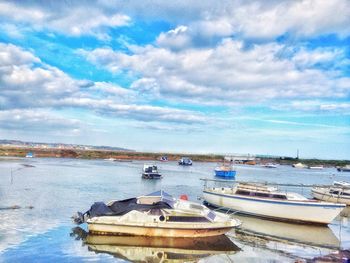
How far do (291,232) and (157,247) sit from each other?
11.4m

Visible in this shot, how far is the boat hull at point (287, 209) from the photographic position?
32.4 m

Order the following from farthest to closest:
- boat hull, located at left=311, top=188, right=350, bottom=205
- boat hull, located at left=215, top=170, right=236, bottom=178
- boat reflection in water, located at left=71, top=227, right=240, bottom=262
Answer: boat hull, located at left=215, top=170, right=236, bottom=178
boat hull, located at left=311, top=188, right=350, bottom=205
boat reflection in water, located at left=71, top=227, right=240, bottom=262

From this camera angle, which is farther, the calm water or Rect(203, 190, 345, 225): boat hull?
Rect(203, 190, 345, 225): boat hull

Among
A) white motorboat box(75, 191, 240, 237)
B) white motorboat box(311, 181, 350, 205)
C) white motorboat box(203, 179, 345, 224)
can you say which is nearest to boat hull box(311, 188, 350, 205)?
white motorboat box(311, 181, 350, 205)

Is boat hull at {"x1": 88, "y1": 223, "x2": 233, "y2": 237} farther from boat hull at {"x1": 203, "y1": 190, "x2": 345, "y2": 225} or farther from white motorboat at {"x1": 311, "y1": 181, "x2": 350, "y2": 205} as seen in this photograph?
white motorboat at {"x1": 311, "y1": 181, "x2": 350, "y2": 205}

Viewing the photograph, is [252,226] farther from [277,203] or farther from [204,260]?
[204,260]

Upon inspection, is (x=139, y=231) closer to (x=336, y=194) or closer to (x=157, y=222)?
(x=157, y=222)

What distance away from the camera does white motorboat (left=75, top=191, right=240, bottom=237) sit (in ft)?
82.9

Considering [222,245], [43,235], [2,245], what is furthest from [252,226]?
[2,245]

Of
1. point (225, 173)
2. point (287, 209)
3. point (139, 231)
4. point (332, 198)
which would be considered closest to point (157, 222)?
point (139, 231)

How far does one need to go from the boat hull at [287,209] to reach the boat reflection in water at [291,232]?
19.5 inches

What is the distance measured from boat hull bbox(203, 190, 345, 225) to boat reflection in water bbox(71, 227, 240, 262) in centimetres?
826

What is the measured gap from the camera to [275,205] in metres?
33.5

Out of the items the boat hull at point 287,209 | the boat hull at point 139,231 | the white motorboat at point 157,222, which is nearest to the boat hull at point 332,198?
the boat hull at point 287,209
